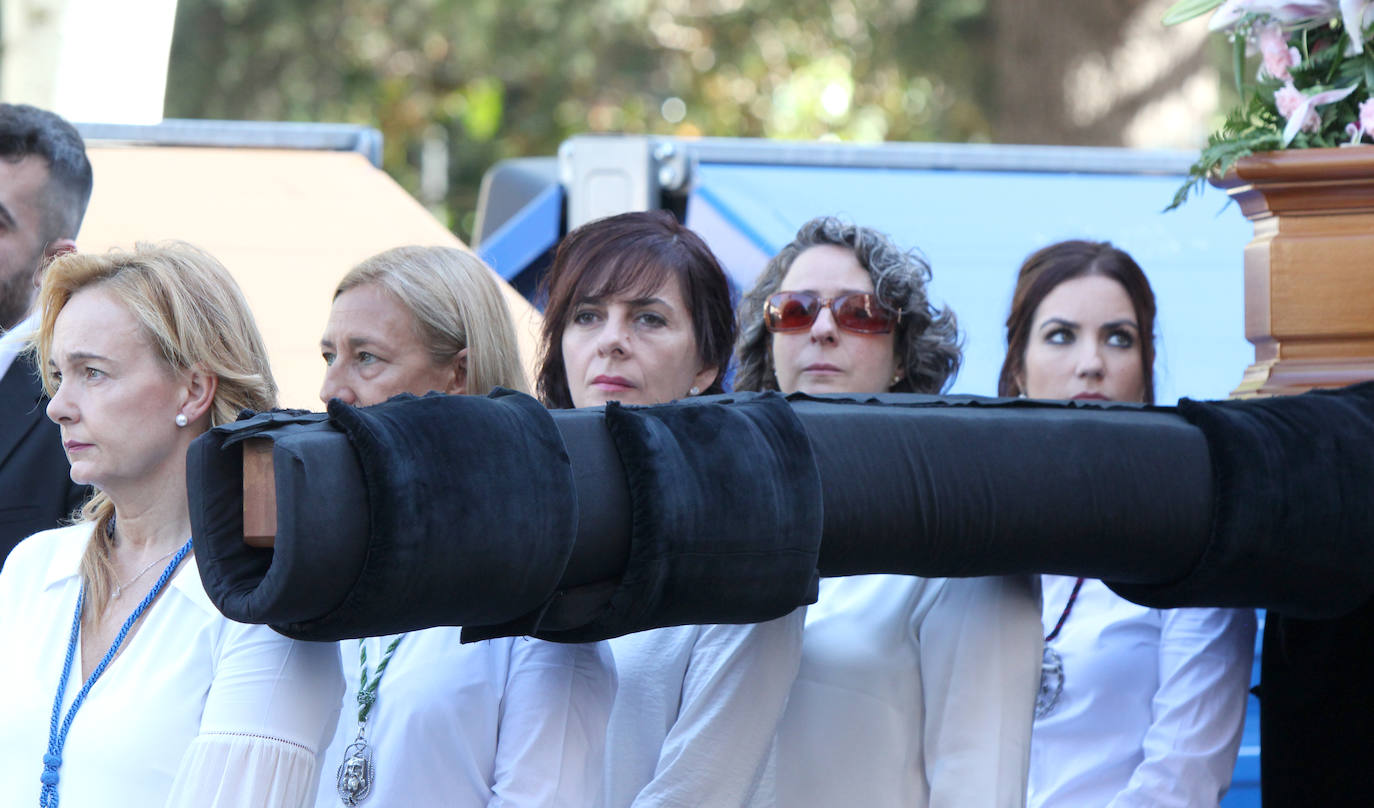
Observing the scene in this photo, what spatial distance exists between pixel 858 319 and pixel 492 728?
104cm

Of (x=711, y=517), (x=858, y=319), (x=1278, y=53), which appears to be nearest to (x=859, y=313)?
(x=858, y=319)

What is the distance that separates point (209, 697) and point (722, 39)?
35.0 ft

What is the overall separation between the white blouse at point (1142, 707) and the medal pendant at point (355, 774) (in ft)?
3.76

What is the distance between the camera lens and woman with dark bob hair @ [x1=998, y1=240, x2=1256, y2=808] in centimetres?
246

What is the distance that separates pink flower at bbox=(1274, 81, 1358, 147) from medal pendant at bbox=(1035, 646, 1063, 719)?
931 millimetres

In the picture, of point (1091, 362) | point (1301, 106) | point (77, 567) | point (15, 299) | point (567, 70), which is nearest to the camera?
point (77, 567)

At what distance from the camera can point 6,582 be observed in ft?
7.45

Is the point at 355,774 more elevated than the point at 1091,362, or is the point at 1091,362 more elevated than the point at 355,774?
the point at 1091,362

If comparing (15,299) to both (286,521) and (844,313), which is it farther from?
(286,521)

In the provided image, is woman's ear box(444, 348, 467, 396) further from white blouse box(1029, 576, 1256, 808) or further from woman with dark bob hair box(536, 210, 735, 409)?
white blouse box(1029, 576, 1256, 808)

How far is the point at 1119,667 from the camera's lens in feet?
8.60

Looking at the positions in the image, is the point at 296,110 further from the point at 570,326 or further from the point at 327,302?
the point at 570,326

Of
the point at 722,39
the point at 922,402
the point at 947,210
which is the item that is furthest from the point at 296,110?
the point at 922,402

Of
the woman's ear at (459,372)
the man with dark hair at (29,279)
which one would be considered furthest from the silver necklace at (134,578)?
the man with dark hair at (29,279)
